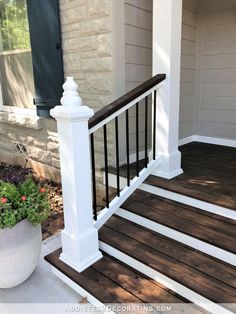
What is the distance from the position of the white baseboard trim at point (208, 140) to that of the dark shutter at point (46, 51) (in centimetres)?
168

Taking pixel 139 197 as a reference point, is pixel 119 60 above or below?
above

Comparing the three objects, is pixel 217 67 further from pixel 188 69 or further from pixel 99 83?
pixel 99 83

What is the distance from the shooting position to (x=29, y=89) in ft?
12.4

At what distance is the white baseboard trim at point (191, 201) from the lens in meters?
1.90

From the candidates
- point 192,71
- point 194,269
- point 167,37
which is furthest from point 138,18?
point 194,269

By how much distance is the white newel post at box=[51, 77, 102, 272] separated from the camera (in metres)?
1.60

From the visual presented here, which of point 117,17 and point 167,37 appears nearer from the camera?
point 167,37

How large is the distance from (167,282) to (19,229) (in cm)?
93

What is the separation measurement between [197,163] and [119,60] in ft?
4.13

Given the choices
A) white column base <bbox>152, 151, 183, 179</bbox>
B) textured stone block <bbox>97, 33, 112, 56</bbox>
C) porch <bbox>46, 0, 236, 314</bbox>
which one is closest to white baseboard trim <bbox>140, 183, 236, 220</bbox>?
porch <bbox>46, 0, 236, 314</bbox>

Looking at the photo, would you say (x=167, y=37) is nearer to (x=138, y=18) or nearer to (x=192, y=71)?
(x=138, y=18)

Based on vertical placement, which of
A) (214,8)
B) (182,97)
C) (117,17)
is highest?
(214,8)

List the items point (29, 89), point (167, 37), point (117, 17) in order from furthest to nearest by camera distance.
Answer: point (29, 89) < point (117, 17) < point (167, 37)

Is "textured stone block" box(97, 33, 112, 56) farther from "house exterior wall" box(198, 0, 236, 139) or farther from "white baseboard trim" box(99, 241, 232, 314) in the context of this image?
"white baseboard trim" box(99, 241, 232, 314)
